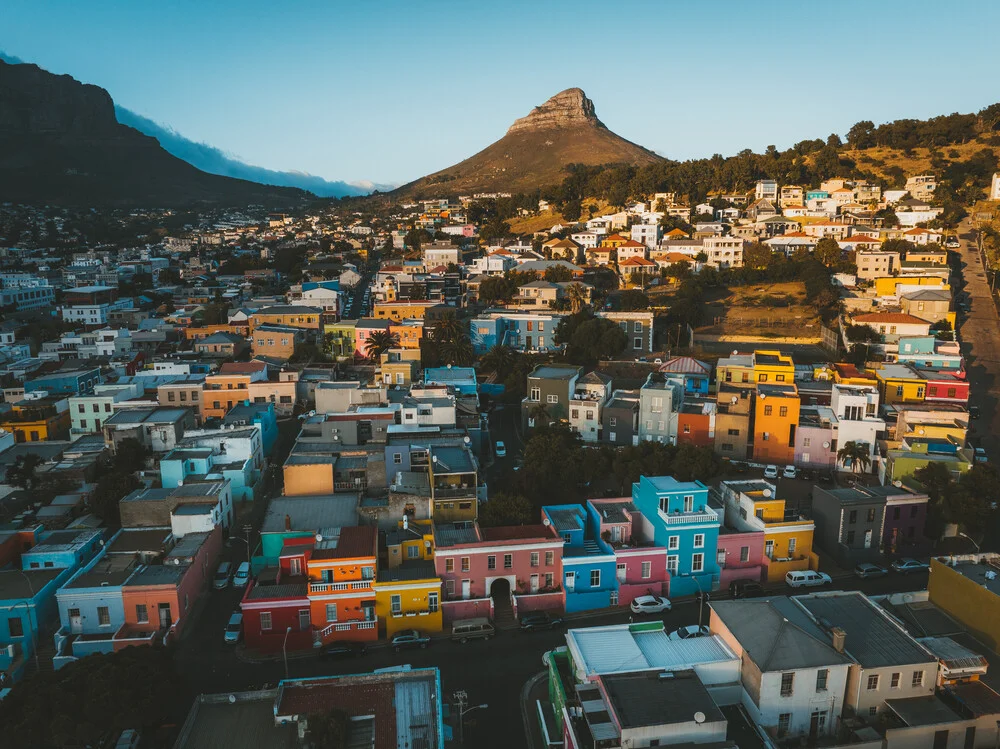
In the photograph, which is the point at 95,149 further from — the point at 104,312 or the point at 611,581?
the point at 611,581

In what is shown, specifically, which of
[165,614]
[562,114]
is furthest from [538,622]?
[562,114]

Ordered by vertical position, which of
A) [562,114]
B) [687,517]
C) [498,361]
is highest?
[562,114]

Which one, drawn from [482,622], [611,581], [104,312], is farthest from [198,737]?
[104,312]

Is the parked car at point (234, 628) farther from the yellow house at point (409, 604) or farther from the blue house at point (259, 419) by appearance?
the blue house at point (259, 419)

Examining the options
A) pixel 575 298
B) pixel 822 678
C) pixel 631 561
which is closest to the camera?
pixel 822 678

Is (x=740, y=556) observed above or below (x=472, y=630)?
above

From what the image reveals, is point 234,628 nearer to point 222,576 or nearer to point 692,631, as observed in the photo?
point 222,576
